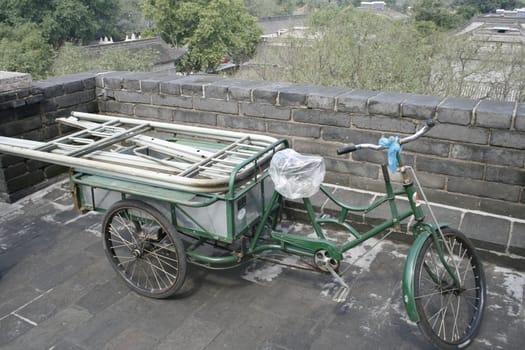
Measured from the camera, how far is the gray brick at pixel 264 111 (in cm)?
432

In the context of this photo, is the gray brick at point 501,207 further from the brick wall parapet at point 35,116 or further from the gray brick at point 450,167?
the brick wall parapet at point 35,116

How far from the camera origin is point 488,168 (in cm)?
365

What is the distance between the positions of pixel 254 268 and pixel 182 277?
2.20ft

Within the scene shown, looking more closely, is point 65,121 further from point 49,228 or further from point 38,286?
point 38,286

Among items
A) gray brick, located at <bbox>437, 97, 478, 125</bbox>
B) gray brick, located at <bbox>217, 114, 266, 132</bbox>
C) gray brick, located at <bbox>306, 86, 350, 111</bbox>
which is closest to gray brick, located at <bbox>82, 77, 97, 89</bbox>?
gray brick, located at <bbox>217, 114, 266, 132</bbox>

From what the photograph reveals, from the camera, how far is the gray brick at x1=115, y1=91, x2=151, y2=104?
5.05 m

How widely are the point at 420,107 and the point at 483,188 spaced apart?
78cm

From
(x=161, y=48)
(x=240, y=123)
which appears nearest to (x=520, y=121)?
(x=240, y=123)

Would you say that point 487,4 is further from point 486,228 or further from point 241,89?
point 486,228

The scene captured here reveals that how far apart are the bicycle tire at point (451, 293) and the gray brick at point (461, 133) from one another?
985 mm

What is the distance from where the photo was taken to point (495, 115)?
3.49m

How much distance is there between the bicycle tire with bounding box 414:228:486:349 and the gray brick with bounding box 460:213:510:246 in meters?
0.50

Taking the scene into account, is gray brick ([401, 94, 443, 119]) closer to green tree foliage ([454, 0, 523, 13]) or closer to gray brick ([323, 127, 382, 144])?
gray brick ([323, 127, 382, 144])

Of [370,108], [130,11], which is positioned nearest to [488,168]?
[370,108]
